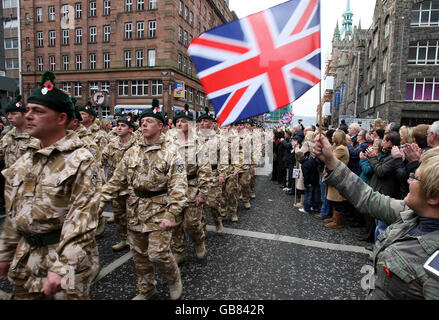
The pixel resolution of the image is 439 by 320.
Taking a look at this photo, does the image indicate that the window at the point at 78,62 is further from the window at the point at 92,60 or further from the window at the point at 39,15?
the window at the point at 39,15

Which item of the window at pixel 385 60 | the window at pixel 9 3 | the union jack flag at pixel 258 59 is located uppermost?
the window at pixel 9 3

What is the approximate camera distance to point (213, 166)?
6039mm

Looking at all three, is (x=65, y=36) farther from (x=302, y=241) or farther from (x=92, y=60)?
(x=302, y=241)

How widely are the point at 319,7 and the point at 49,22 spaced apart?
47006mm

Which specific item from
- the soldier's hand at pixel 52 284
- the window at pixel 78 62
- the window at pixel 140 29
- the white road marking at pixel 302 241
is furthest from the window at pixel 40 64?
the soldier's hand at pixel 52 284

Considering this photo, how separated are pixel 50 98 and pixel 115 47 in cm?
3798

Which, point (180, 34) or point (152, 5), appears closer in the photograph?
point (152, 5)

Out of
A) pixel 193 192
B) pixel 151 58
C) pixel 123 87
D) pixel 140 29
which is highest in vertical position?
pixel 140 29

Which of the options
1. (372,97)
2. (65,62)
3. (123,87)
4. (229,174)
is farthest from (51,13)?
(229,174)

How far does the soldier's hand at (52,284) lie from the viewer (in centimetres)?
176

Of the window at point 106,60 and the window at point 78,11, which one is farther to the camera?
the window at point 78,11

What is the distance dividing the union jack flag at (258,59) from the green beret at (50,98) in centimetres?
136

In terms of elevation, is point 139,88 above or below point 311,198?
above

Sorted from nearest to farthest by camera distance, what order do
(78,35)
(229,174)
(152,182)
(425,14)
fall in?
1. (152,182)
2. (229,174)
3. (425,14)
4. (78,35)
